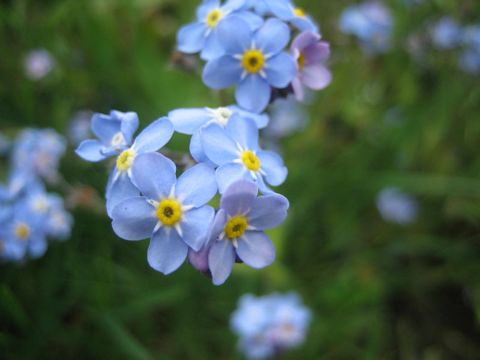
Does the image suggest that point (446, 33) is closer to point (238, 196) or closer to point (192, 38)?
point (192, 38)

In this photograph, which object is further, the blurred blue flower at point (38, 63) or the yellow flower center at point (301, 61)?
the blurred blue flower at point (38, 63)

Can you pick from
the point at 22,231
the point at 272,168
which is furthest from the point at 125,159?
the point at 22,231

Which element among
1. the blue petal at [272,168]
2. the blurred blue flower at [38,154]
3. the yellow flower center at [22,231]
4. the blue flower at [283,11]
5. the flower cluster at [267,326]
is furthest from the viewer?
the blurred blue flower at [38,154]

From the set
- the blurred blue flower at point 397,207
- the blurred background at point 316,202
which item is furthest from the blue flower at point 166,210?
the blurred blue flower at point 397,207

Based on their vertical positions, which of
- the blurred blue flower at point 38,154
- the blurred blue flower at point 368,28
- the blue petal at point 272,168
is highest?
the blue petal at point 272,168

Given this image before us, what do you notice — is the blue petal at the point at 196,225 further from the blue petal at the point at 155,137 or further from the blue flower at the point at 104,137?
the blue flower at the point at 104,137

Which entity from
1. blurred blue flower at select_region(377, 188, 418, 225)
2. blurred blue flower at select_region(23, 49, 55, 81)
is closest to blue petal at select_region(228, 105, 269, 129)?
blurred blue flower at select_region(377, 188, 418, 225)

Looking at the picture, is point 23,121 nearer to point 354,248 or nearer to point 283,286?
point 283,286
